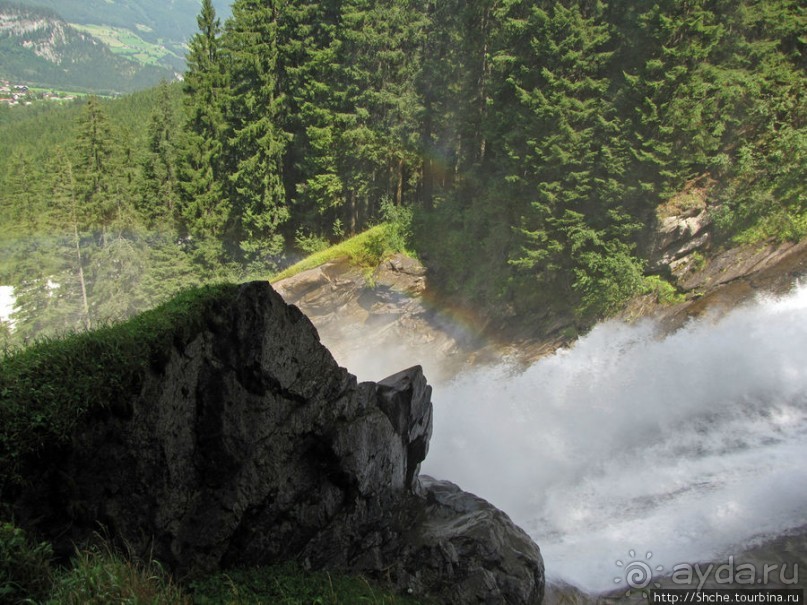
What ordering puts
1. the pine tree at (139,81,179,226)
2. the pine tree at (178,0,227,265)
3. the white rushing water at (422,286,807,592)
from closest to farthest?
the white rushing water at (422,286,807,592) → the pine tree at (178,0,227,265) → the pine tree at (139,81,179,226)

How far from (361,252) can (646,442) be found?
54.1ft

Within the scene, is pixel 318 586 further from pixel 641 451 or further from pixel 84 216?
pixel 84 216

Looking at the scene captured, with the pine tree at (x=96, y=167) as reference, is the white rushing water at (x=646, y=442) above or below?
below

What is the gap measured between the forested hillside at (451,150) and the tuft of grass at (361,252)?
1.71 m

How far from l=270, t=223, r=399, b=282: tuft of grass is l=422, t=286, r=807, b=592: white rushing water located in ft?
30.0

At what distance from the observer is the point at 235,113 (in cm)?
2833

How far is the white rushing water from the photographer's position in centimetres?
1095

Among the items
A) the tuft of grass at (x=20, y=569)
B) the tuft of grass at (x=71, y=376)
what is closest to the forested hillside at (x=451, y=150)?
the tuft of grass at (x=71, y=376)

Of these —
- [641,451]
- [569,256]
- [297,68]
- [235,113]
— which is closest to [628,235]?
[569,256]

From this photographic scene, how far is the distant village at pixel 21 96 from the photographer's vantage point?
14550 centimetres

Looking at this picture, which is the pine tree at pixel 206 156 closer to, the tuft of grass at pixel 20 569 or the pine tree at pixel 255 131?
the pine tree at pixel 255 131

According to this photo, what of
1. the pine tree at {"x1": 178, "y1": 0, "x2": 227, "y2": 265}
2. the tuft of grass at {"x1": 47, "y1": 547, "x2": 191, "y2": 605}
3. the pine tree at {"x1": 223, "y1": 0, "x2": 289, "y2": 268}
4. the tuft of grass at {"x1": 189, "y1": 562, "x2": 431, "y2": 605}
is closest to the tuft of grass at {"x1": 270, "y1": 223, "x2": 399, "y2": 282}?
the pine tree at {"x1": 223, "y1": 0, "x2": 289, "y2": 268}

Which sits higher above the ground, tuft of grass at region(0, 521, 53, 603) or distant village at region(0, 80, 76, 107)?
tuft of grass at region(0, 521, 53, 603)

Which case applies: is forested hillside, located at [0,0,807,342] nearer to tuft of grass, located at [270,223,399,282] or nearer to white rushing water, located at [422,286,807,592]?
tuft of grass, located at [270,223,399,282]
